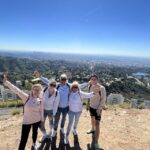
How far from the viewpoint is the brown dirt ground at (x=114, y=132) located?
6344mm

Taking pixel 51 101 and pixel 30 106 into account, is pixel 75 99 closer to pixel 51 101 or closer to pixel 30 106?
pixel 51 101

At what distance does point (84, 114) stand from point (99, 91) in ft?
13.4

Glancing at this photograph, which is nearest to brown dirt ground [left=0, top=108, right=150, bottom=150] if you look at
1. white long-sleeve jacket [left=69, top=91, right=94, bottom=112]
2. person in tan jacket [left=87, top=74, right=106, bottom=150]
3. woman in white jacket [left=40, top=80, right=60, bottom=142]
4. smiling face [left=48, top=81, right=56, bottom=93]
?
person in tan jacket [left=87, top=74, right=106, bottom=150]

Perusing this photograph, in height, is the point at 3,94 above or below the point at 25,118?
below

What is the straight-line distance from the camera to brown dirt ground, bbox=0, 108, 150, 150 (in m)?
6.34

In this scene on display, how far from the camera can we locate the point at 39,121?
513cm

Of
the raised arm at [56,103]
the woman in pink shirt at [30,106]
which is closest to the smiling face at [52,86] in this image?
the raised arm at [56,103]

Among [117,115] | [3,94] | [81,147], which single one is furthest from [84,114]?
[3,94]

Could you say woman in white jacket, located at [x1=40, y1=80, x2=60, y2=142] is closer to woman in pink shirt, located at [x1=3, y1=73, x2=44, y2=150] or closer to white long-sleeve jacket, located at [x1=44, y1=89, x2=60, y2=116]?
white long-sleeve jacket, located at [x1=44, y1=89, x2=60, y2=116]

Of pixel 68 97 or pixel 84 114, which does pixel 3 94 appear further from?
pixel 68 97

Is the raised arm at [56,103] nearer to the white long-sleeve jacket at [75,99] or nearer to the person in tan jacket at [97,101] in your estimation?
the white long-sleeve jacket at [75,99]

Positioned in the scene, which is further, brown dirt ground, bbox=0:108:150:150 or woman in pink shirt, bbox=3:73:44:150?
brown dirt ground, bbox=0:108:150:150

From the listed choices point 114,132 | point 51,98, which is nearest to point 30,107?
point 51,98

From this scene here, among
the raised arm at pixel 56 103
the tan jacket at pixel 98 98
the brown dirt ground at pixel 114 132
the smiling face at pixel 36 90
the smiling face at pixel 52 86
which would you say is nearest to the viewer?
the smiling face at pixel 36 90
